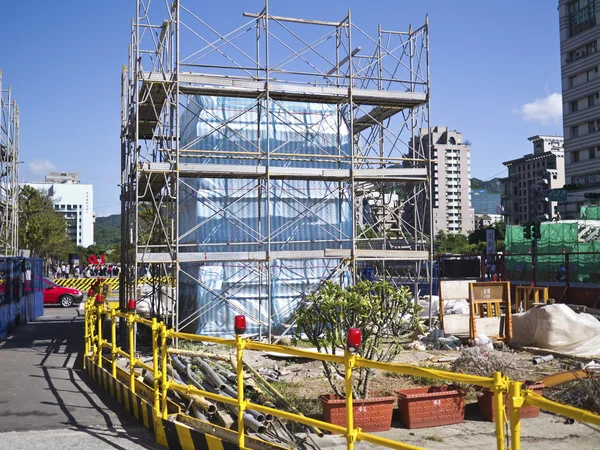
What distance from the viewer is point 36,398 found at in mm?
9922

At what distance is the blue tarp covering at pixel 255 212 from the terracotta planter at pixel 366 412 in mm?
8203

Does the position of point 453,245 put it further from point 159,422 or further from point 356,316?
point 159,422

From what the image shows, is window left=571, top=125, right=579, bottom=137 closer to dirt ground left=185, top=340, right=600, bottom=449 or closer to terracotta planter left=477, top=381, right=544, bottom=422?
dirt ground left=185, top=340, right=600, bottom=449

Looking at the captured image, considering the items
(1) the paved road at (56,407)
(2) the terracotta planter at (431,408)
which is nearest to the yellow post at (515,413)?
(2) the terracotta planter at (431,408)

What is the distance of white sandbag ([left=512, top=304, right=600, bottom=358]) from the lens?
45.1ft

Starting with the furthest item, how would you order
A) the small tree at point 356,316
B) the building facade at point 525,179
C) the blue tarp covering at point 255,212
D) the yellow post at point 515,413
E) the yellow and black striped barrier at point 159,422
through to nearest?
1. the building facade at point 525,179
2. the blue tarp covering at point 255,212
3. the small tree at point 356,316
4. the yellow and black striped barrier at point 159,422
5. the yellow post at point 515,413

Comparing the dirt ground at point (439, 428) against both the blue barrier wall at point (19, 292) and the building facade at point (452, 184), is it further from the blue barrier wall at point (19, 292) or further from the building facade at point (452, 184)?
the building facade at point (452, 184)

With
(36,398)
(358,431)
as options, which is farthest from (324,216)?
(358,431)

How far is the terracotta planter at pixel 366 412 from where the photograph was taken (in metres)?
7.62

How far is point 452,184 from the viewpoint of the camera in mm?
149875

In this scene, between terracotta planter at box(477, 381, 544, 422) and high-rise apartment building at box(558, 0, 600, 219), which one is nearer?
terracotta planter at box(477, 381, 544, 422)

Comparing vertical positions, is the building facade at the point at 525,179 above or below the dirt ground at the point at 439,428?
above

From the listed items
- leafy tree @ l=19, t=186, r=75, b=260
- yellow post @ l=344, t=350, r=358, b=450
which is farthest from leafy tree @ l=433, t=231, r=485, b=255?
yellow post @ l=344, t=350, r=358, b=450

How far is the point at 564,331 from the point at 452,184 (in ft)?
458
